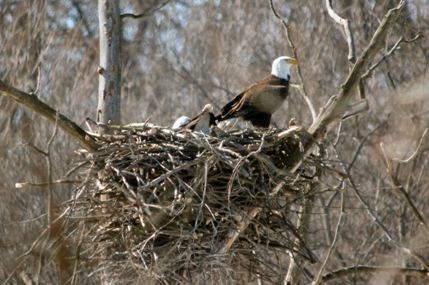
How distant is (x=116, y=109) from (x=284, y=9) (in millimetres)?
7399

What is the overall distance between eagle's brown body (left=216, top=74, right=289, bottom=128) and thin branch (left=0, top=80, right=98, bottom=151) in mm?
1893

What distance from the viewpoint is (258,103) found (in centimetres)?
937

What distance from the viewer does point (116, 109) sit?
8438 millimetres

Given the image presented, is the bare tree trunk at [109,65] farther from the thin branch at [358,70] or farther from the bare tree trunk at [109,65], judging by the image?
the thin branch at [358,70]

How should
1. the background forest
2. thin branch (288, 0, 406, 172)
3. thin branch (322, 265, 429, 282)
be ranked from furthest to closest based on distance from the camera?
the background forest, thin branch (322, 265, 429, 282), thin branch (288, 0, 406, 172)

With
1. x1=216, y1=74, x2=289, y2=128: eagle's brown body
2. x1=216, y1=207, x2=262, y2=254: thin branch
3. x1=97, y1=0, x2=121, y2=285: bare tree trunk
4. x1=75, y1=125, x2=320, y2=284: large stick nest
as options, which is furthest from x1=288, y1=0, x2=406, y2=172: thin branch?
x1=216, y1=74, x2=289, y2=128: eagle's brown body

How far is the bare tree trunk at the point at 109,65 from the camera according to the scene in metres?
8.45

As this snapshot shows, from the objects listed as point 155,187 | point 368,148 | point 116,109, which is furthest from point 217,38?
point 155,187

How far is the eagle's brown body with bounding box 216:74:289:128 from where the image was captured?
30.7ft

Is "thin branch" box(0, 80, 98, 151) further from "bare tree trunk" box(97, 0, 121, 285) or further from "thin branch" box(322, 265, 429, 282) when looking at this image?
"thin branch" box(322, 265, 429, 282)

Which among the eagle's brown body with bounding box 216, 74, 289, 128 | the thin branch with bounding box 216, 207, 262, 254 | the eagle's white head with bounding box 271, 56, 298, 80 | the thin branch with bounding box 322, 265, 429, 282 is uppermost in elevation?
the eagle's white head with bounding box 271, 56, 298, 80

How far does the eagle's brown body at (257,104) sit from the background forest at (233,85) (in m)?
1.25

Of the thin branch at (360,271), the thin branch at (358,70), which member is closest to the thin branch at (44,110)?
the thin branch at (358,70)

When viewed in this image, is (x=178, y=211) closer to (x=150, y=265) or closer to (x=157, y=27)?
(x=150, y=265)
